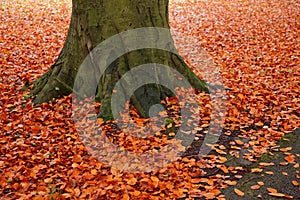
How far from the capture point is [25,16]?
12.2 meters

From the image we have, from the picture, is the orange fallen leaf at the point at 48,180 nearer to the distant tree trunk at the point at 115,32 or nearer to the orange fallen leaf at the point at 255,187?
the distant tree trunk at the point at 115,32

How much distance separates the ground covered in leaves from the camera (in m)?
3.40

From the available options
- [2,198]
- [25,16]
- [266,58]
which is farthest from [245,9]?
[2,198]

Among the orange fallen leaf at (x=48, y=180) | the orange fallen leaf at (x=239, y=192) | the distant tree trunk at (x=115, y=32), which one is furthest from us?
the distant tree trunk at (x=115, y=32)

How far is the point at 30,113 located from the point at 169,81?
Answer: 7.14ft

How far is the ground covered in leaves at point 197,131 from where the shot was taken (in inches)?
134

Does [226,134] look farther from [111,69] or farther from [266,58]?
[266,58]

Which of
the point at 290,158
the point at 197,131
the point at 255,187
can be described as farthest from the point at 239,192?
the point at 197,131

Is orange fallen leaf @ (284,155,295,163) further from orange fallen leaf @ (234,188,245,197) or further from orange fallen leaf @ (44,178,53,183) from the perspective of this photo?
orange fallen leaf @ (44,178,53,183)

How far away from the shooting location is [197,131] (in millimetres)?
4402

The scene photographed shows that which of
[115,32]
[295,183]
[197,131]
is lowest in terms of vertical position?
[295,183]

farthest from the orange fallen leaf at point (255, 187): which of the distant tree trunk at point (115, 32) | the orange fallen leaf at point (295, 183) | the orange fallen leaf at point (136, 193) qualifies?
the distant tree trunk at point (115, 32)

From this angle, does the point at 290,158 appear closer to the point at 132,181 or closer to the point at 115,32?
the point at 132,181

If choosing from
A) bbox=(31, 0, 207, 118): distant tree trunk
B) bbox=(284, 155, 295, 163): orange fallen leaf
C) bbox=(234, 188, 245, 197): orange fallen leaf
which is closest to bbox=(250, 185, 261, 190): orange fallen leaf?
bbox=(234, 188, 245, 197): orange fallen leaf
